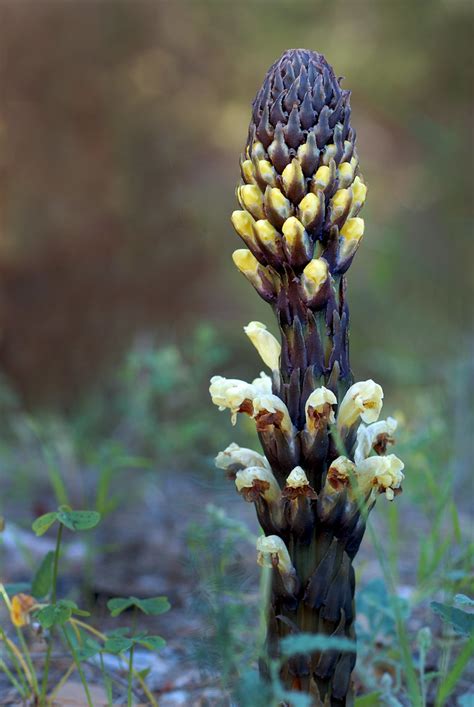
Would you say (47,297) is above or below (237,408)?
above

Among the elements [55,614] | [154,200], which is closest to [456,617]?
[55,614]

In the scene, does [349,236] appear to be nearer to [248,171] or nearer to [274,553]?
[248,171]

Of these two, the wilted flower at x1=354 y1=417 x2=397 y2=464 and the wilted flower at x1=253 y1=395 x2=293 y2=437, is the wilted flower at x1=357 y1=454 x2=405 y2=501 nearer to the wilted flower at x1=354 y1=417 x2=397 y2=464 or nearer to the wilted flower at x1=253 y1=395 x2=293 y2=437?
the wilted flower at x1=354 y1=417 x2=397 y2=464

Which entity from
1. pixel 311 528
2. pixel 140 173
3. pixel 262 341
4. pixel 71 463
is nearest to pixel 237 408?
pixel 262 341

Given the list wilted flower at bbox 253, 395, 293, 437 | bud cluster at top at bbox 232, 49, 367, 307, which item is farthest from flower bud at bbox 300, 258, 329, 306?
wilted flower at bbox 253, 395, 293, 437

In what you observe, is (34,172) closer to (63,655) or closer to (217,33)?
(217,33)

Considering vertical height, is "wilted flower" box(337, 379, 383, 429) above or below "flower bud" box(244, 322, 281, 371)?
below
